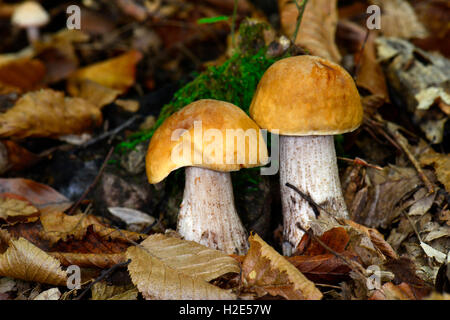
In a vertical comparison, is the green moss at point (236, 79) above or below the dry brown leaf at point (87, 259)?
above

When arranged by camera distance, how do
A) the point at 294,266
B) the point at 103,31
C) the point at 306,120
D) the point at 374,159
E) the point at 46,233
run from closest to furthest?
1. the point at 294,266
2. the point at 306,120
3. the point at 46,233
4. the point at 374,159
5. the point at 103,31

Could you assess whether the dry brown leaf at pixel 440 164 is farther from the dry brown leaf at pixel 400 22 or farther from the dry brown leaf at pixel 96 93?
the dry brown leaf at pixel 96 93

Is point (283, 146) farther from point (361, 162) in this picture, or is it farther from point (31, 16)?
point (31, 16)

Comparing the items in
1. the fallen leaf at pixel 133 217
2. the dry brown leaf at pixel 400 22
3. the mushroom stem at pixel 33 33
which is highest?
the dry brown leaf at pixel 400 22

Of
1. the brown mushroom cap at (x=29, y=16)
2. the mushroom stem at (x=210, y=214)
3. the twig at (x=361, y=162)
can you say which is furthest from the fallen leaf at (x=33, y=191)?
the brown mushroom cap at (x=29, y=16)

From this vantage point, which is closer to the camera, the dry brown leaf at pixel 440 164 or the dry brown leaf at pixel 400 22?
the dry brown leaf at pixel 440 164

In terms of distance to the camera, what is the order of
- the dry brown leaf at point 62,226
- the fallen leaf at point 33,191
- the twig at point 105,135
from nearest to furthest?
the dry brown leaf at point 62,226
the fallen leaf at point 33,191
the twig at point 105,135

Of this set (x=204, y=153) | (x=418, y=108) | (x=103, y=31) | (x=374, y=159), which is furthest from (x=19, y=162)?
(x=103, y=31)

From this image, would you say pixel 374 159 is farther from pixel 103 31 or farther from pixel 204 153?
pixel 103 31
